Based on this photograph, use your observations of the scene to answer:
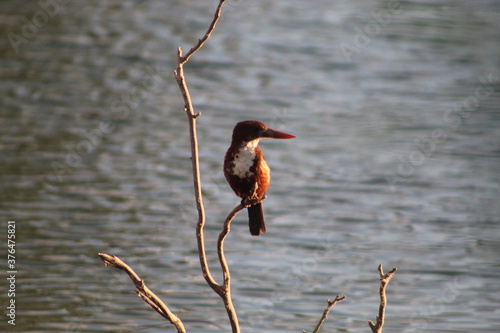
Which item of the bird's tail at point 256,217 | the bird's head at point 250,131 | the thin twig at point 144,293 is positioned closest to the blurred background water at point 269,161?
the bird's tail at point 256,217

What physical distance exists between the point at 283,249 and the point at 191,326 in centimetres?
162

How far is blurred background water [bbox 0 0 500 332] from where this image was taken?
706cm

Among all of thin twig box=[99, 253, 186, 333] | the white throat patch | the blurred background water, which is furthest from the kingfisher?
the blurred background water

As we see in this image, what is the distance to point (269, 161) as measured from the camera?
396 inches

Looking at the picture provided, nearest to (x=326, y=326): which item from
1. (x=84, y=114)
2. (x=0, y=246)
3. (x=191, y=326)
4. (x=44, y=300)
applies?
(x=191, y=326)

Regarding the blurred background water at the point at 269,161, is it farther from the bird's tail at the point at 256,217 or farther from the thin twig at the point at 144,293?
the thin twig at the point at 144,293

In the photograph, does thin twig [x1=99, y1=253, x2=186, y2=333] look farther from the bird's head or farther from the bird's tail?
the bird's head

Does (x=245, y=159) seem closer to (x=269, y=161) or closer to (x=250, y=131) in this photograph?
(x=250, y=131)

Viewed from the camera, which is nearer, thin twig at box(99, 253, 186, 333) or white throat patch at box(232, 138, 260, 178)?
thin twig at box(99, 253, 186, 333)

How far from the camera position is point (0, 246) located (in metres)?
7.83

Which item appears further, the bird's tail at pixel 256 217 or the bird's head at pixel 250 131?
the bird's tail at pixel 256 217

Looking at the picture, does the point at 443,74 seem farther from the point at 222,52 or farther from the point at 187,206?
the point at 187,206

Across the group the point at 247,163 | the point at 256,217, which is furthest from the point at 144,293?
the point at 247,163

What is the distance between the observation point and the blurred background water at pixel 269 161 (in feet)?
23.2
